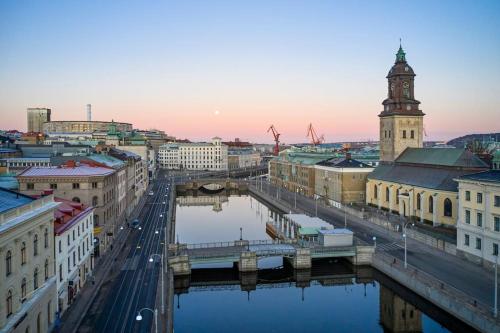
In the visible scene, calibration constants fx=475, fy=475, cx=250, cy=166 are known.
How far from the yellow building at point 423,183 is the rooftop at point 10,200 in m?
65.2


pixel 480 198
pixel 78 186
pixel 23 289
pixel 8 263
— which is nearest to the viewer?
pixel 8 263

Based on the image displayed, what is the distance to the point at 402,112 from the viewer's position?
10862 cm

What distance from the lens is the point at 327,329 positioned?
5066 centimetres

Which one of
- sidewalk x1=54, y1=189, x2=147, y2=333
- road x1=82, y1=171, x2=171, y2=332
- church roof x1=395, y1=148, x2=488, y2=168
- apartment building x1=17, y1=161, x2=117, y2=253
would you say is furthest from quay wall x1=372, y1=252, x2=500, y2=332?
apartment building x1=17, y1=161, x2=117, y2=253

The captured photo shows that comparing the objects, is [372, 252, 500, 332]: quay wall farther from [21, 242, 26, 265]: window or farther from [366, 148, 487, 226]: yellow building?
[21, 242, 26, 265]: window

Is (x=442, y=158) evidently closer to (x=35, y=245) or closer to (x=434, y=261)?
(x=434, y=261)

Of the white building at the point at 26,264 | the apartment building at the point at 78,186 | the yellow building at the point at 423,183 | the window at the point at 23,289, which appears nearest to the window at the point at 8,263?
the white building at the point at 26,264

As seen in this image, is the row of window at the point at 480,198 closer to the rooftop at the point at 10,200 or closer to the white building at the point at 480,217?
the white building at the point at 480,217

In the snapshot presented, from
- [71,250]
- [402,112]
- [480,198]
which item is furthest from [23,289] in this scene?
[402,112]

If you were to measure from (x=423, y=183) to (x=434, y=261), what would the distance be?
2991 centimetres

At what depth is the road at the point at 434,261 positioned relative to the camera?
52581 millimetres

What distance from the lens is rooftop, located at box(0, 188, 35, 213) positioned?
115 feet

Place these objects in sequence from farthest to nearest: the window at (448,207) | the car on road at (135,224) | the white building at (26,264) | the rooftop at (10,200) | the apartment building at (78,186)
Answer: the car on road at (135,224) → the window at (448,207) → the apartment building at (78,186) → the rooftop at (10,200) → the white building at (26,264)

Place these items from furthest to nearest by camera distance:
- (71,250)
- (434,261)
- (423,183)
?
1. (423,183)
2. (434,261)
3. (71,250)
